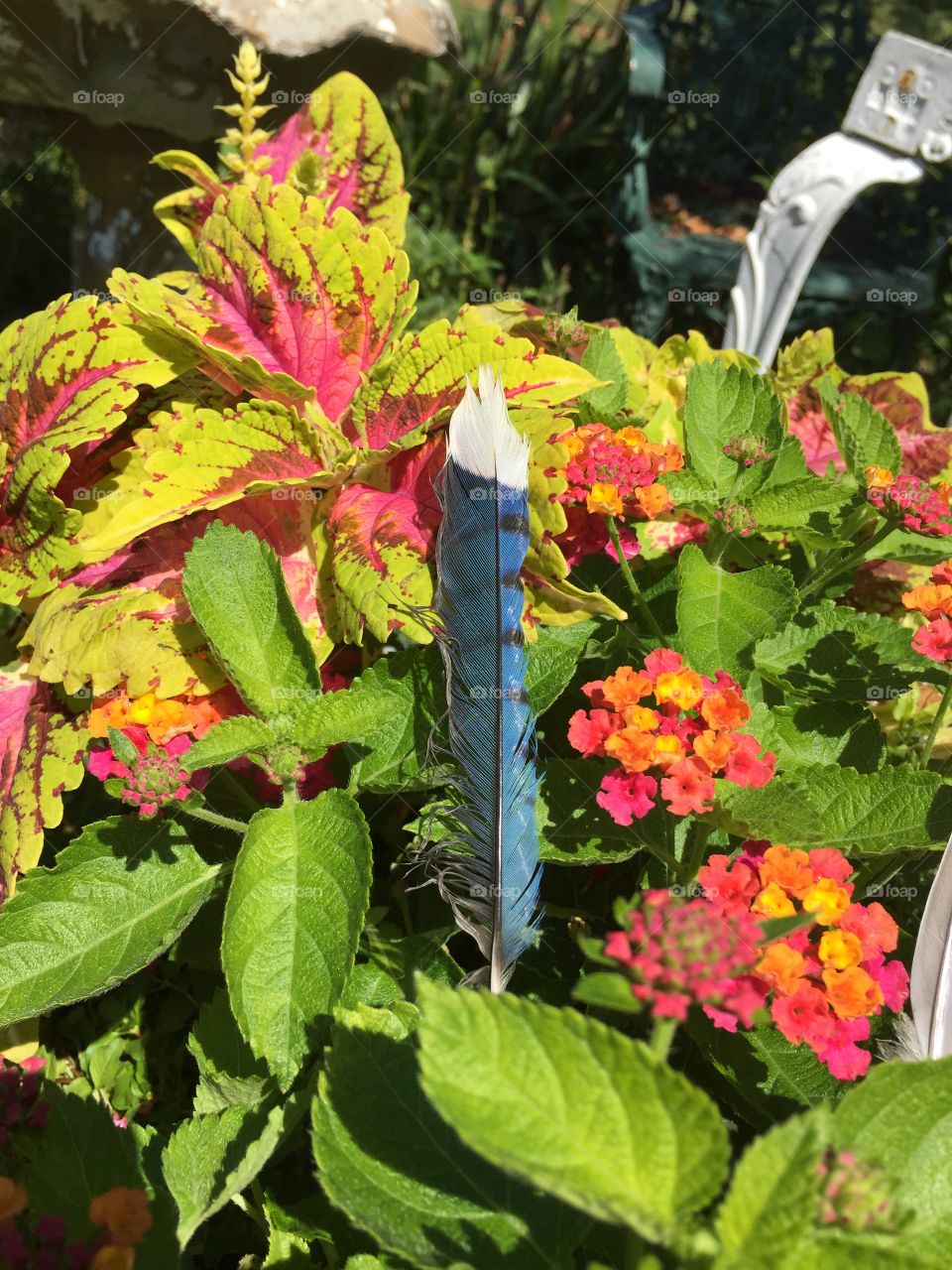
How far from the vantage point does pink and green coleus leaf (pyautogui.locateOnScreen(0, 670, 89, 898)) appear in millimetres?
1093

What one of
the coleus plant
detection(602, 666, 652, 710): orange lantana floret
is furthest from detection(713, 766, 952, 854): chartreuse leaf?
detection(602, 666, 652, 710): orange lantana floret

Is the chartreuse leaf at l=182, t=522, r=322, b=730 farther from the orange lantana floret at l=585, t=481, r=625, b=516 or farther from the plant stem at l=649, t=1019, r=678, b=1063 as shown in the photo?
the plant stem at l=649, t=1019, r=678, b=1063

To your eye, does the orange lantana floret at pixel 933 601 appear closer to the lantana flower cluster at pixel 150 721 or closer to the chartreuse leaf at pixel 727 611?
the chartreuse leaf at pixel 727 611

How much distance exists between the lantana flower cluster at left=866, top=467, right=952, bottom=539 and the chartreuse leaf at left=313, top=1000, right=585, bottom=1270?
0.67 m

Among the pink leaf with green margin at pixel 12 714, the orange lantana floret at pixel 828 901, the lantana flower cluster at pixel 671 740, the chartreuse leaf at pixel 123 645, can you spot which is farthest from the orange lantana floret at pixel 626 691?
the pink leaf with green margin at pixel 12 714

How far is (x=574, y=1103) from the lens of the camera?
0.63 m

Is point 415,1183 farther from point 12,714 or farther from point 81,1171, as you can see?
point 12,714

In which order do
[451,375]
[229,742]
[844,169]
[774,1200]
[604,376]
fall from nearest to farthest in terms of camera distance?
[774,1200] → [229,742] → [451,375] → [604,376] → [844,169]

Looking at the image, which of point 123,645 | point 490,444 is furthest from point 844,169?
point 123,645

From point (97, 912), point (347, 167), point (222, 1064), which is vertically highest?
point (347, 167)

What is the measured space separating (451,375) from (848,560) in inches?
18.2

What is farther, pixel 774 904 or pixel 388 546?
pixel 388 546

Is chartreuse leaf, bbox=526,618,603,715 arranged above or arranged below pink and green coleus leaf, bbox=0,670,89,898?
above

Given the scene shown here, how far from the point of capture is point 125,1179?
0.87 m
